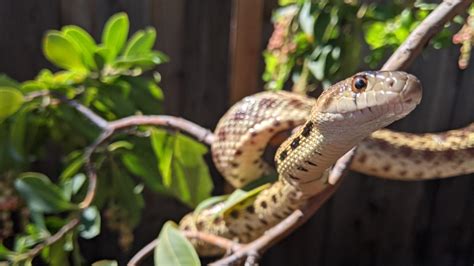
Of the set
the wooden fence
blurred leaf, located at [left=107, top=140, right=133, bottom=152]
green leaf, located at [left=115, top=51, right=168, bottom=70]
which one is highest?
green leaf, located at [left=115, top=51, right=168, bottom=70]

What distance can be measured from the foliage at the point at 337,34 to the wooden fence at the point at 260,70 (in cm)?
84

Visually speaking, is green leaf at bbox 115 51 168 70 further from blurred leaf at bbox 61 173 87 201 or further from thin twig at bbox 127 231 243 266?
thin twig at bbox 127 231 243 266

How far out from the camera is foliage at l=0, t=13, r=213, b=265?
1.25 m

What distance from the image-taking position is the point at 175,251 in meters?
0.88

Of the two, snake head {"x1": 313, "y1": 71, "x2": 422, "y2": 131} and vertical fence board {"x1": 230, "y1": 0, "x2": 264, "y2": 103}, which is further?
vertical fence board {"x1": 230, "y1": 0, "x2": 264, "y2": 103}

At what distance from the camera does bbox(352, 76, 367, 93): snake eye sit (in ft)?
2.30

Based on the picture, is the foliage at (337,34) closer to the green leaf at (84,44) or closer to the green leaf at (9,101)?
the green leaf at (84,44)

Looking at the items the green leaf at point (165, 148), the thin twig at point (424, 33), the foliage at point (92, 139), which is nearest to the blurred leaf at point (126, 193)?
the foliage at point (92, 139)

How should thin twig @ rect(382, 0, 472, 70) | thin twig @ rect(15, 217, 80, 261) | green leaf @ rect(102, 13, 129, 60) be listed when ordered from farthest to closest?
green leaf @ rect(102, 13, 129, 60)
thin twig @ rect(15, 217, 80, 261)
thin twig @ rect(382, 0, 472, 70)

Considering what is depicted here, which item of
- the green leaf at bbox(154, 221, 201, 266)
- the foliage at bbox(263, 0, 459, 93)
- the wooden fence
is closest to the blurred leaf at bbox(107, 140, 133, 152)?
the foliage at bbox(263, 0, 459, 93)

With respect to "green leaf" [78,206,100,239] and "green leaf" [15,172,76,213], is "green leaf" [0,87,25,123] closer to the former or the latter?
"green leaf" [15,172,76,213]

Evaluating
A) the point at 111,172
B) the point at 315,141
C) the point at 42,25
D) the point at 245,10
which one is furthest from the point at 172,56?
the point at 315,141

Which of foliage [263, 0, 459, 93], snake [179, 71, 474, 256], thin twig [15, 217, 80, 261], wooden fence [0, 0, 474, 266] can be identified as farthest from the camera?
wooden fence [0, 0, 474, 266]

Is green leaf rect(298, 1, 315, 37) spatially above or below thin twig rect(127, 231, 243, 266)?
above
